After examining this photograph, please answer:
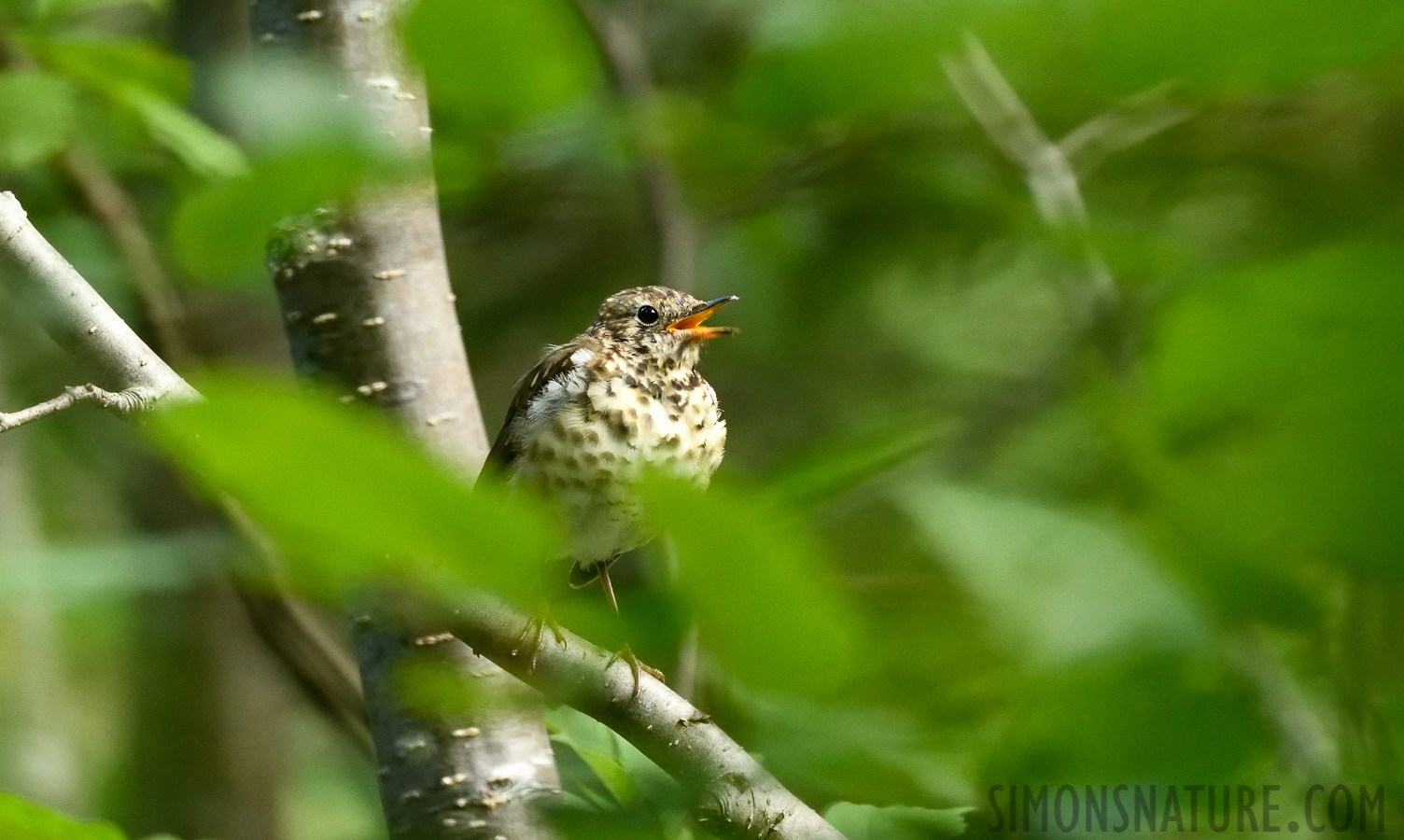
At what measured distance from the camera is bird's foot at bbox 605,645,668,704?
81 cm

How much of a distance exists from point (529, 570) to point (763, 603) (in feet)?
0.39

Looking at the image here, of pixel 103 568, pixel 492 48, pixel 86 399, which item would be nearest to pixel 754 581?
pixel 492 48

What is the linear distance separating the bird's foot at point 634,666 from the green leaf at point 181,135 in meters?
1.17

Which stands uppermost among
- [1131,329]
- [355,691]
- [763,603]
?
[355,691]

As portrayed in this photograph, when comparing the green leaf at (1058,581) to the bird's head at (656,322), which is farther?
the bird's head at (656,322)

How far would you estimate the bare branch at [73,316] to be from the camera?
165 centimetres

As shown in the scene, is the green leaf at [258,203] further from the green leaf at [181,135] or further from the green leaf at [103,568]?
the green leaf at [103,568]

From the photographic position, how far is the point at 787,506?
0.76m

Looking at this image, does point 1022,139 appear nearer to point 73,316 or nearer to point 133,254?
point 73,316

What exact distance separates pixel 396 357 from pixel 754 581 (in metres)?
2.32

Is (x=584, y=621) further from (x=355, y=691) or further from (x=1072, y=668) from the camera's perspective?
(x=355, y=691)

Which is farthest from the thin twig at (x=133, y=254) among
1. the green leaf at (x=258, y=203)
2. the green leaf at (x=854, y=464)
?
the green leaf at (x=854, y=464)

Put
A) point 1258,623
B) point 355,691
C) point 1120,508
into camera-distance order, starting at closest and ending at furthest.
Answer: point 1258,623, point 1120,508, point 355,691

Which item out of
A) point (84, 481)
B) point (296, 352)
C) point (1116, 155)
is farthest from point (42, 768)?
point (1116, 155)
